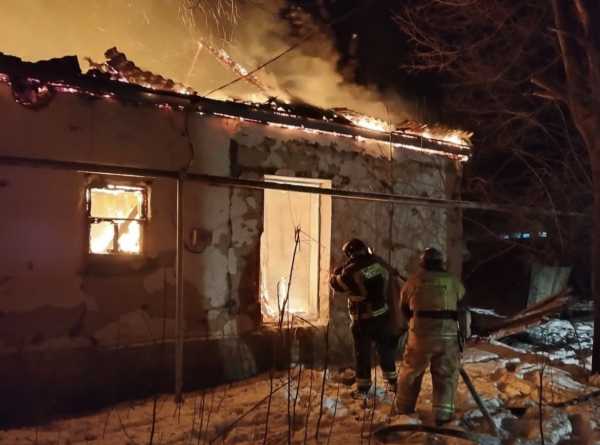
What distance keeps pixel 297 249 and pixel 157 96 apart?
3.55m

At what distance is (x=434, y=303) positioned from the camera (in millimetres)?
5723

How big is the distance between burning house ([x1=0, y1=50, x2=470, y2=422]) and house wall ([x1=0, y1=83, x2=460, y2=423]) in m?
0.02

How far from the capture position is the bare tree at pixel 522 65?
7895 mm

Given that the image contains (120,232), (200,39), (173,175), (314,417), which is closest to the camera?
(314,417)

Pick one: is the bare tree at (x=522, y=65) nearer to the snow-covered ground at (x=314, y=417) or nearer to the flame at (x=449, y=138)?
the flame at (x=449, y=138)

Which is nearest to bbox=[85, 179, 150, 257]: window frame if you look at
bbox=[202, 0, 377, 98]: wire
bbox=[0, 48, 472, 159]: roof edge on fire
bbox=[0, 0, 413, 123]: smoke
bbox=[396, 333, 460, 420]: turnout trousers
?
bbox=[0, 48, 472, 159]: roof edge on fire

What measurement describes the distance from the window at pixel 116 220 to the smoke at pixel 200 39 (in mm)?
1857

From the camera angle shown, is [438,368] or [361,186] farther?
[361,186]

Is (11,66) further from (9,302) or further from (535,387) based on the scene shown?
(535,387)

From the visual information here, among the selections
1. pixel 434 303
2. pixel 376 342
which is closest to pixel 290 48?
pixel 376 342

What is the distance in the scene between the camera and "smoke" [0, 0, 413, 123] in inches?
324

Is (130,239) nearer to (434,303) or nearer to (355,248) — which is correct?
(355,248)

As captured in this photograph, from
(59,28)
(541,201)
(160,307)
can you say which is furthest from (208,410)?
(541,201)

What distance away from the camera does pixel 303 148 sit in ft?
27.1
